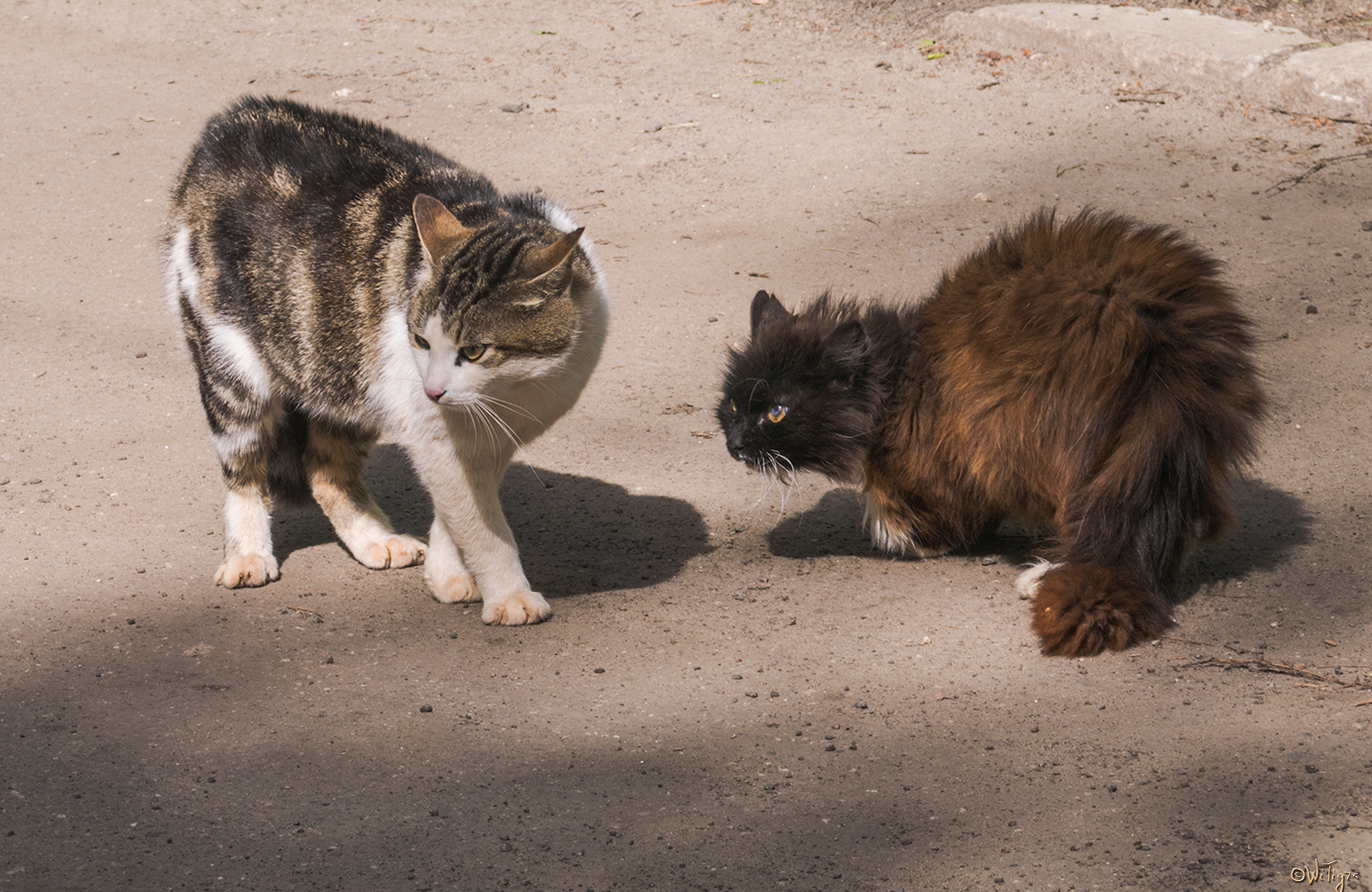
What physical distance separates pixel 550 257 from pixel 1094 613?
73.1 inches

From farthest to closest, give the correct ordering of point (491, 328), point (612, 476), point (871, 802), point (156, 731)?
point (612, 476) < point (491, 328) < point (156, 731) < point (871, 802)

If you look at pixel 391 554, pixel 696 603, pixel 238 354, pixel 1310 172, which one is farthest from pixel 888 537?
pixel 1310 172

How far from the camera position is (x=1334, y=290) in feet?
18.3

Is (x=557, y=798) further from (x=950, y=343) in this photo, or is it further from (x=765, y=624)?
(x=950, y=343)

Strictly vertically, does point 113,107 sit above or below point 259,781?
above

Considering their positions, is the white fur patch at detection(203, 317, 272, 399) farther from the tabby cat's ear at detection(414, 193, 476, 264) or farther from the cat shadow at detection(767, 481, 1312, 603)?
the cat shadow at detection(767, 481, 1312, 603)

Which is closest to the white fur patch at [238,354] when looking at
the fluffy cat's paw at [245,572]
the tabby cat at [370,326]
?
the tabby cat at [370,326]

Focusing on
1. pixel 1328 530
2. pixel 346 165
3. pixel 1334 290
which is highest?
pixel 346 165

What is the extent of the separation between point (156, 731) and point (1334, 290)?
17.4 ft

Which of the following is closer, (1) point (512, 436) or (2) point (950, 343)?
(1) point (512, 436)

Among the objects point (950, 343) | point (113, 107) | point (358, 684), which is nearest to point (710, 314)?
point (950, 343)

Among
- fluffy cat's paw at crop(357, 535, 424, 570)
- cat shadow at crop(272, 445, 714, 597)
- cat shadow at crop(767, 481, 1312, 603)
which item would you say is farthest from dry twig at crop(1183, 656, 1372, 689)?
fluffy cat's paw at crop(357, 535, 424, 570)

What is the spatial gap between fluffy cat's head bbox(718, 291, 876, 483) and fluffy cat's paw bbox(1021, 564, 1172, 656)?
85cm

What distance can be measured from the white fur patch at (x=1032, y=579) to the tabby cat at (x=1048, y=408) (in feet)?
0.04
